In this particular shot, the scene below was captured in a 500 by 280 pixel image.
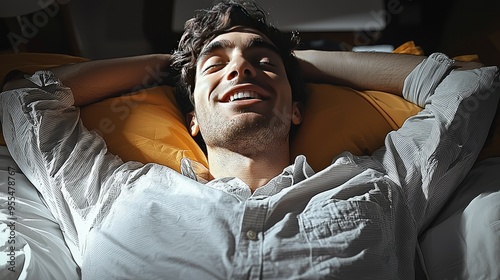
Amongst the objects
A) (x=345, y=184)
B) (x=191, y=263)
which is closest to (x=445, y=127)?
(x=345, y=184)

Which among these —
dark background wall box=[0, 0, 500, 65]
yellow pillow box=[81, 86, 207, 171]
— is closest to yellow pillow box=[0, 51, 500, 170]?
yellow pillow box=[81, 86, 207, 171]

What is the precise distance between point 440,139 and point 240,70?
44cm

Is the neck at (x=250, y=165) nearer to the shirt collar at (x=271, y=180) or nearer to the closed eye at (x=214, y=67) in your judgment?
the shirt collar at (x=271, y=180)

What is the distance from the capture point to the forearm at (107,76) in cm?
130

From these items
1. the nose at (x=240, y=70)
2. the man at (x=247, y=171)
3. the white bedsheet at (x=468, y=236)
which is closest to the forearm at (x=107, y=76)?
the man at (x=247, y=171)

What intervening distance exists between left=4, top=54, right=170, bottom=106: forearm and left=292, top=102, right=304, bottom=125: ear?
345mm

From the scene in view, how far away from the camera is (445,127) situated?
116cm

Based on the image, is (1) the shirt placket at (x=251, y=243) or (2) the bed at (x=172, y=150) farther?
(2) the bed at (x=172, y=150)

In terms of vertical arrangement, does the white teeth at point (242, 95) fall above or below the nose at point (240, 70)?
below

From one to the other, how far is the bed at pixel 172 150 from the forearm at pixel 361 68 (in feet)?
0.09

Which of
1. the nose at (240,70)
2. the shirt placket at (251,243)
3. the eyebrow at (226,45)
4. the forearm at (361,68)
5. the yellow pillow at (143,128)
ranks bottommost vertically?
the yellow pillow at (143,128)

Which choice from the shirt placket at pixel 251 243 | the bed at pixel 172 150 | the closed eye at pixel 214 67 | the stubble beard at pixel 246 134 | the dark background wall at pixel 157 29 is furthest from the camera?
the dark background wall at pixel 157 29

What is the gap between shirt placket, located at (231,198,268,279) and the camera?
2.99 feet

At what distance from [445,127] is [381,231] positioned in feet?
0.98
